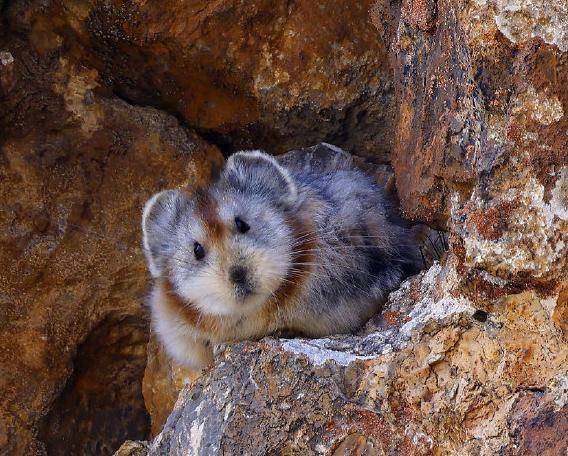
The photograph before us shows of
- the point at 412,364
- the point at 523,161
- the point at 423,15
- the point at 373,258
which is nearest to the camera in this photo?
the point at 523,161

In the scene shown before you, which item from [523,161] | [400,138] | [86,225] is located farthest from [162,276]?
[523,161]

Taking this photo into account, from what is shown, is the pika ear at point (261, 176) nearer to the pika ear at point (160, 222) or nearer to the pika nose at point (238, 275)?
the pika ear at point (160, 222)

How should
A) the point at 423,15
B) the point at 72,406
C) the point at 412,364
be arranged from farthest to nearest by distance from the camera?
the point at 72,406 → the point at 423,15 → the point at 412,364

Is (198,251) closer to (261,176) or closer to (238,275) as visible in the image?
(238,275)

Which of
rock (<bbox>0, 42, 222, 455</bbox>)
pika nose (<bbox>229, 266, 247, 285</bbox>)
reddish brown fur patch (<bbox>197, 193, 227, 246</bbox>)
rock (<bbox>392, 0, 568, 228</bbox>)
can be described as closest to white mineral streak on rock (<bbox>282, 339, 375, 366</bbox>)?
pika nose (<bbox>229, 266, 247, 285</bbox>)

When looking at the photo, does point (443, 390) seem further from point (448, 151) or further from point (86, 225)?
point (86, 225)

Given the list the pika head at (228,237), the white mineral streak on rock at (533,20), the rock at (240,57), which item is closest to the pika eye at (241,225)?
the pika head at (228,237)

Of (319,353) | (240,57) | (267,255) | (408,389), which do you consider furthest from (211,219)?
(408,389)
